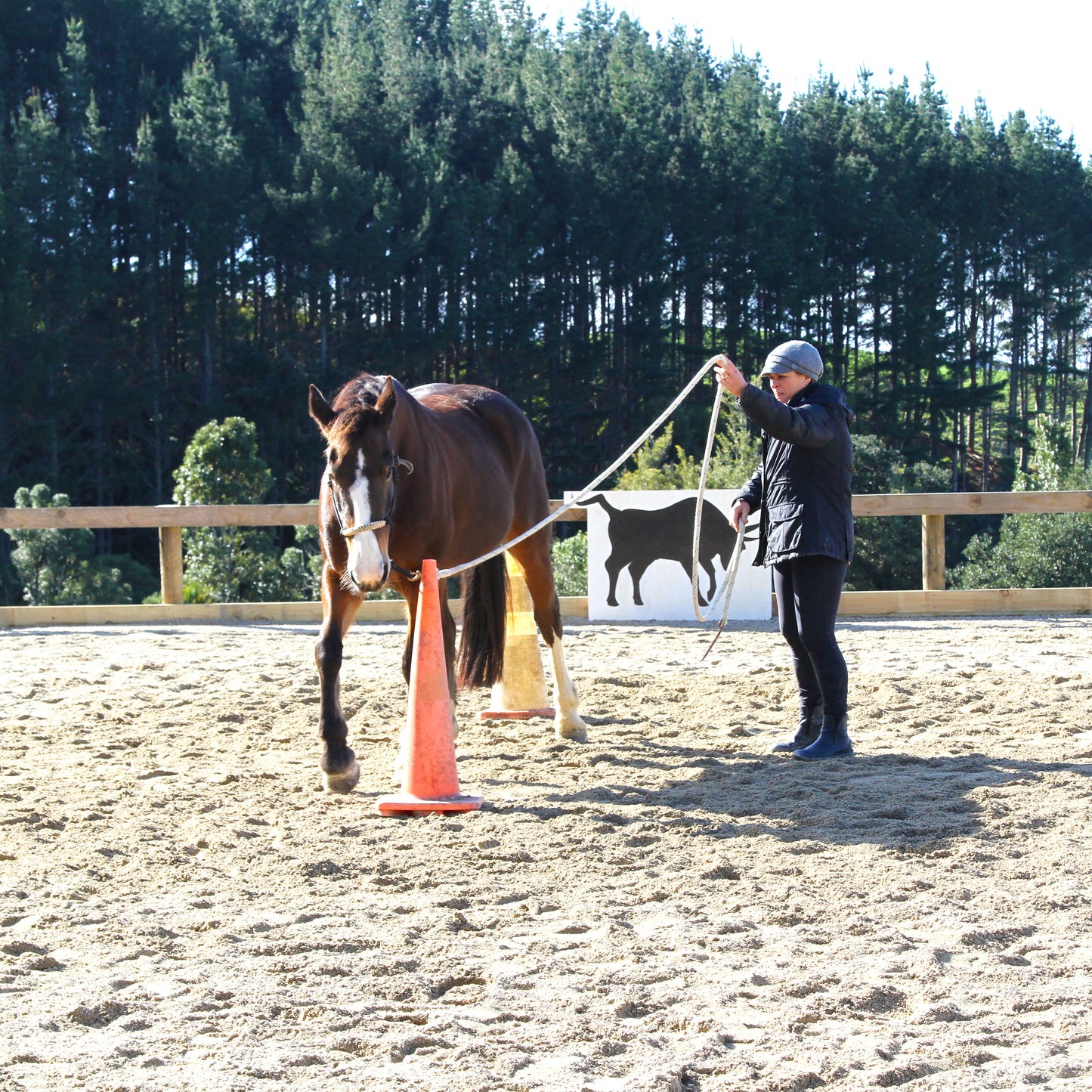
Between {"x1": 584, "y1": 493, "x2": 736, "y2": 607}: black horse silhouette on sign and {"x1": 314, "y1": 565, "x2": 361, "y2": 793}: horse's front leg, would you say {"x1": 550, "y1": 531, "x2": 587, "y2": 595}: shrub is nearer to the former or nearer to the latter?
{"x1": 584, "y1": 493, "x2": 736, "y2": 607}: black horse silhouette on sign

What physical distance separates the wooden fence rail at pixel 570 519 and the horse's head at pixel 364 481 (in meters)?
5.82

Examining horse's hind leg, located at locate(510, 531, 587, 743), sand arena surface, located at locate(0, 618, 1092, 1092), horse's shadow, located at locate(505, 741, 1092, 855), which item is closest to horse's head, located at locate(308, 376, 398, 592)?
sand arena surface, located at locate(0, 618, 1092, 1092)

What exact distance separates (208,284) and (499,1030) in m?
31.6

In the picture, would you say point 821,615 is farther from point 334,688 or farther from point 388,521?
point 334,688

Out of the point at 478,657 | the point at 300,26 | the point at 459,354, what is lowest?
the point at 478,657

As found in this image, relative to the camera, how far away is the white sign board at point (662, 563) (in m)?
10.7

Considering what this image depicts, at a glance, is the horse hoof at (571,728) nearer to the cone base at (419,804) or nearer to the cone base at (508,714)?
the cone base at (508,714)

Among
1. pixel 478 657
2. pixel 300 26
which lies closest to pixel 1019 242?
pixel 300 26

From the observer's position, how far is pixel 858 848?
157 inches

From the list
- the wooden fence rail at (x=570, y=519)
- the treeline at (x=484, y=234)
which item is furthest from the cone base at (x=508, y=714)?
the treeline at (x=484, y=234)

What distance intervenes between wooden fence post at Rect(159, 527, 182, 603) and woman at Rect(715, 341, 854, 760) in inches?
279

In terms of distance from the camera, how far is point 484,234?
3478 centimetres

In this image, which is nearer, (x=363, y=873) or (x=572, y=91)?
(x=363, y=873)

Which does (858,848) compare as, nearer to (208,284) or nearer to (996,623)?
(996,623)
